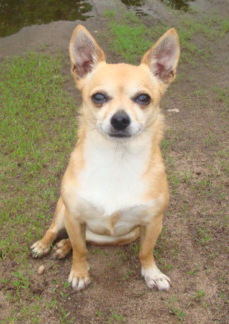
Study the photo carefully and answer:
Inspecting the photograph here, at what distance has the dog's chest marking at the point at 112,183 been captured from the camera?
8.69 feet

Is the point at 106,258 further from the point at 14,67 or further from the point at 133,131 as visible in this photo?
the point at 14,67

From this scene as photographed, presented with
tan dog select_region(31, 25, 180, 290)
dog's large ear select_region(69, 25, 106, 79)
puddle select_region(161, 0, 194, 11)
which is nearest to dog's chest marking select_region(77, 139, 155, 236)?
tan dog select_region(31, 25, 180, 290)

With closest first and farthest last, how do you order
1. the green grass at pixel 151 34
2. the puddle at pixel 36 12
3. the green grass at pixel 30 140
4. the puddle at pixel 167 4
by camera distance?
1. the green grass at pixel 30 140
2. the green grass at pixel 151 34
3. the puddle at pixel 36 12
4. the puddle at pixel 167 4

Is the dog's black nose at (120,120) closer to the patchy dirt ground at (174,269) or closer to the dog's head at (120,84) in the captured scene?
the dog's head at (120,84)

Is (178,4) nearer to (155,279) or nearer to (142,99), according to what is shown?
(142,99)

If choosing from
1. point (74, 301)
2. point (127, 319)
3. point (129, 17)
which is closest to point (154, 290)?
point (127, 319)

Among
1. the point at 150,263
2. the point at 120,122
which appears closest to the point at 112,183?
the point at 120,122

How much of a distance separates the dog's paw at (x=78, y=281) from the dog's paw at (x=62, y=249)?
0.26m

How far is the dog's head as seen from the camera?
252 cm

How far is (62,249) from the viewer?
334cm

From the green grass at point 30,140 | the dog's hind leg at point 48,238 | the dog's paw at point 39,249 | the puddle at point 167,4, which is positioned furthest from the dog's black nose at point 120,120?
the puddle at point 167,4

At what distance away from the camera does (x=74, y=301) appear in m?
3.03

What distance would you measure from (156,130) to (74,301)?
1.54 meters

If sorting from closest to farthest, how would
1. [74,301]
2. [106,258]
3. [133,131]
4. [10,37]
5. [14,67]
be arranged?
[133,131]
[74,301]
[106,258]
[14,67]
[10,37]
